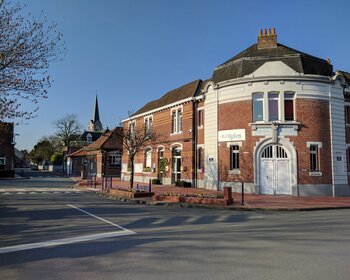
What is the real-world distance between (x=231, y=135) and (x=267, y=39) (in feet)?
24.5

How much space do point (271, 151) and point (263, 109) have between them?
2713mm

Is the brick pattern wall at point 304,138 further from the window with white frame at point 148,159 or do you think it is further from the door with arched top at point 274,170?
the window with white frame at point 148,159

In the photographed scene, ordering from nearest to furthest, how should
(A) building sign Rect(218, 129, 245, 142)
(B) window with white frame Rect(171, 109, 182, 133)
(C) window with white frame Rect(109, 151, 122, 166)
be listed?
(A) building sign Rect(218, 129, 245, 142) < (B) window with white frame Rect(171, 109, 182, 133) < (C) window with white frame Rect(109, 151, 122, 166)

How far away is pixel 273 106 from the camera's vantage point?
70.5 feet

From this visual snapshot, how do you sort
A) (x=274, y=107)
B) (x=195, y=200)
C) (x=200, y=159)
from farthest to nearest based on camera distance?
(x=200, y=159) → (x=274, y=107) → (x=195, y=200)

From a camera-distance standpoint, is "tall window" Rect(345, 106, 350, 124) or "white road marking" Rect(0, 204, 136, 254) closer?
"white road marking" Rect(0, 204, 136, 254)

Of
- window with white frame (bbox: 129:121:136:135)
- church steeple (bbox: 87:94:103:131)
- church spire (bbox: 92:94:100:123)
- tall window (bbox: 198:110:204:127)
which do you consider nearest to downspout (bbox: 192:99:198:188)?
tall window (bbox: 198:110:204:127)

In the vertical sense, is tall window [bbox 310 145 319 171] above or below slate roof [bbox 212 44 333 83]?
below

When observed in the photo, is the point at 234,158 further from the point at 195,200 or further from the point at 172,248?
the point at 172,248

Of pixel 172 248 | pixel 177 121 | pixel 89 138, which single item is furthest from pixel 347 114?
pixel 89 138

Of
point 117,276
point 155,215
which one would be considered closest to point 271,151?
point 155,215

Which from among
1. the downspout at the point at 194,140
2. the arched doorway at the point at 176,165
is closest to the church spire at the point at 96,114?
the arched doorway at the point at 176,165

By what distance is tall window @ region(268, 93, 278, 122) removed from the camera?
844 inches

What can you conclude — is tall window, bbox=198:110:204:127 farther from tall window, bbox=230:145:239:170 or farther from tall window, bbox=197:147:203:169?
tall window, bbox=230:145:239:170
